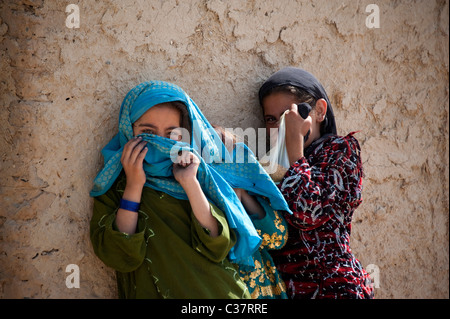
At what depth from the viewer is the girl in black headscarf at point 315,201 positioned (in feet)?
7.10

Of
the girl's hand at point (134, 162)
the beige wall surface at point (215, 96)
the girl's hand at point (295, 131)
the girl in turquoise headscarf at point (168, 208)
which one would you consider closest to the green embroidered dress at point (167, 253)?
the girl in turquoise headscarf at point (168, 208)

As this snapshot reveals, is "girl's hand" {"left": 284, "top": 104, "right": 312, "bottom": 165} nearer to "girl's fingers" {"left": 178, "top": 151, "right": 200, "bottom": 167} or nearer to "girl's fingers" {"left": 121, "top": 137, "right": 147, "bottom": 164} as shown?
"girl's fingers" {"left": 178, "top": 151, "right": 200, "bottom": 167}

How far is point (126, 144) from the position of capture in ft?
6.38

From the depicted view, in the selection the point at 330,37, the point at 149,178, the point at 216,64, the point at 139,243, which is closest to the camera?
the point at 139,243

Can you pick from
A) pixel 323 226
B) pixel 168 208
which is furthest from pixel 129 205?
pixel 323 226

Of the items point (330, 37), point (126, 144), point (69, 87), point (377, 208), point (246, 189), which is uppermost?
point (330, 37)

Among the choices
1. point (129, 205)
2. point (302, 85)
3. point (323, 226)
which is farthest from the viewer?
point (302, 85)

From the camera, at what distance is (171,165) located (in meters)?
2.00

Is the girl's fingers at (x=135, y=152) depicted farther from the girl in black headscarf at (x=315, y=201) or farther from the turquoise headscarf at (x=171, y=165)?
the girl in black headscarf at (x=315, y=201)

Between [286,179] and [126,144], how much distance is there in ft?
2.33

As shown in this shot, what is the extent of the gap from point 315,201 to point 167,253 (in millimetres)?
679

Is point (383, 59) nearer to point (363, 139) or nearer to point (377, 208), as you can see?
point (363, 139)

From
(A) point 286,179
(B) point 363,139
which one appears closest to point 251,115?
(A) point 286,179

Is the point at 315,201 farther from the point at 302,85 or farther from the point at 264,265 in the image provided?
the point at 302,85
